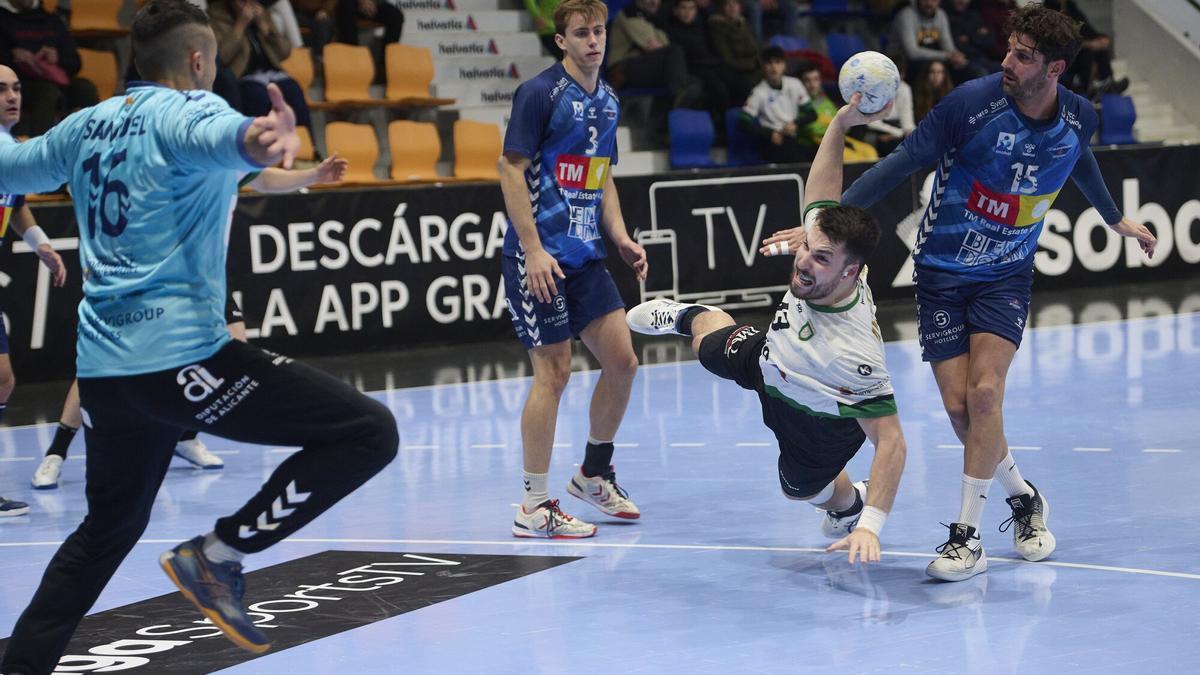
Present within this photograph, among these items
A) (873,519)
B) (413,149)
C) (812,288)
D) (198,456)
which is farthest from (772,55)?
(873,519)

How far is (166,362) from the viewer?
405 cm

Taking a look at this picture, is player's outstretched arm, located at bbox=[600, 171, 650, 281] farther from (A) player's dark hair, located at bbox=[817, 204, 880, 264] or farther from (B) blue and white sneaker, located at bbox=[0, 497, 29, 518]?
(B) blue and white sneaker, located at bbox=[0, 497, 29, 518]

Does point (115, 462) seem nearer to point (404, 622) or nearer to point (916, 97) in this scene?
point (404, 622)

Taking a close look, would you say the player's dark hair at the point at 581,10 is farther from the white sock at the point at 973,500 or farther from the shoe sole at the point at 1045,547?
the shoe sole at the point at 1045,547

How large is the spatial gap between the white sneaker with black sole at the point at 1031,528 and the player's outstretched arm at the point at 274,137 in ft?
11.0

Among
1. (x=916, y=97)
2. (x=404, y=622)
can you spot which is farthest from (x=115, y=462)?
(x=916, y=97)

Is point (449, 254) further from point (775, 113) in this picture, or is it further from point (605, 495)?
point (605, 495)

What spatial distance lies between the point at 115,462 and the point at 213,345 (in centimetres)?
45

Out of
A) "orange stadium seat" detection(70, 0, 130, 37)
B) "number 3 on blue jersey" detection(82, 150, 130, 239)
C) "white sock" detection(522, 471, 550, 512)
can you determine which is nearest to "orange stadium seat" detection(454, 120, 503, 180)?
Answer: "orange stadium seat" detection(70, 0, 130, 37)

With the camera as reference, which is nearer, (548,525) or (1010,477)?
(1010,477)

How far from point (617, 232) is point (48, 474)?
10.8ft

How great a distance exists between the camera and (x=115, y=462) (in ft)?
13.9

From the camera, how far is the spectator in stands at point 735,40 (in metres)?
16.6

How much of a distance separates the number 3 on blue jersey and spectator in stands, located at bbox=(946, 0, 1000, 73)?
15.4m
